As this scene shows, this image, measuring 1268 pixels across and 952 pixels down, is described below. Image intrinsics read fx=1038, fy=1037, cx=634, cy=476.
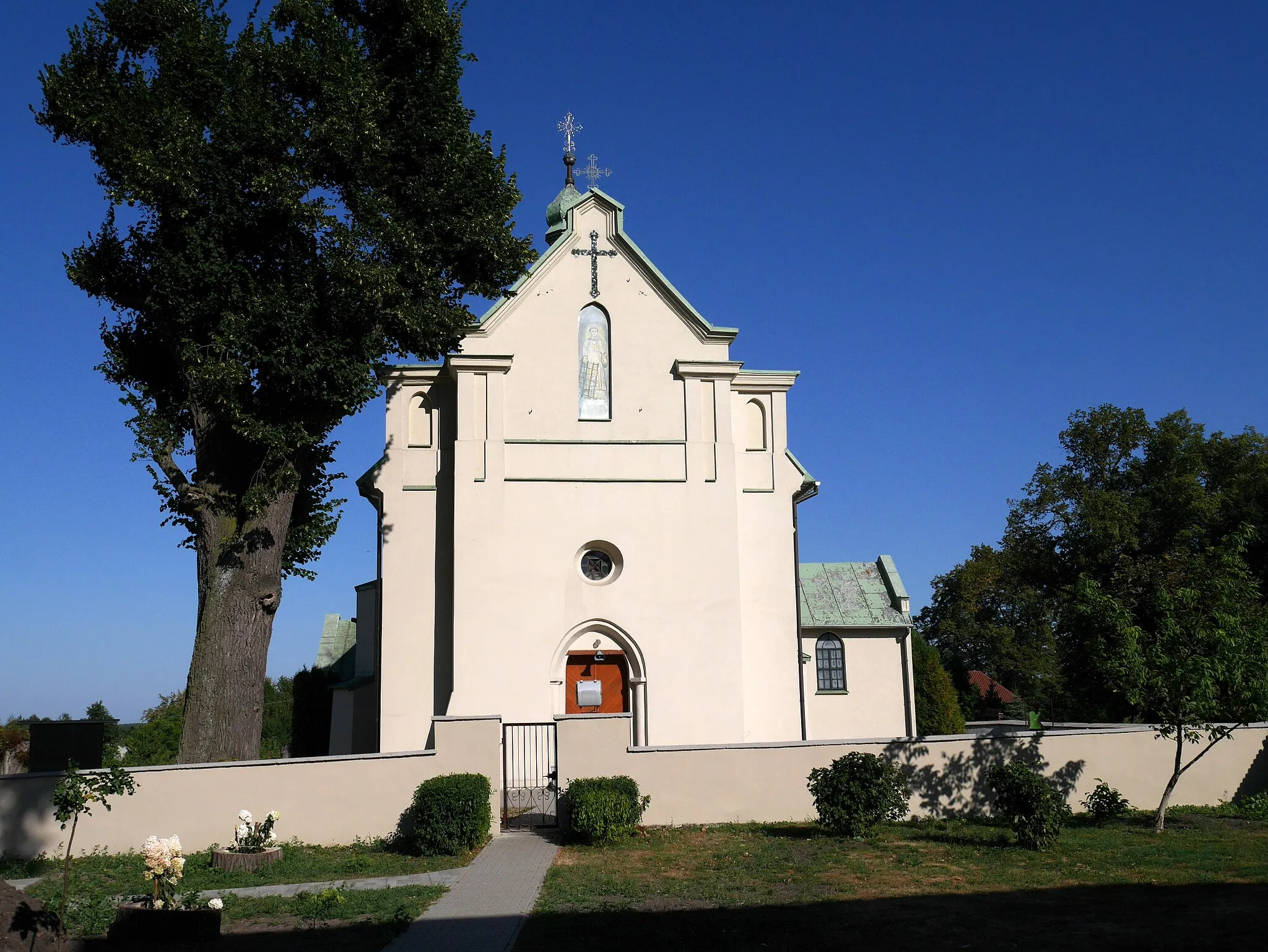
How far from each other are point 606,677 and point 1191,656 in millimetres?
10369

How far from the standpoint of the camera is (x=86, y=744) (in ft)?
50.1

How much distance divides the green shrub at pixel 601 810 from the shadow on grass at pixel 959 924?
3.69 m

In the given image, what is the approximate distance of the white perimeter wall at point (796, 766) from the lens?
51.2ft

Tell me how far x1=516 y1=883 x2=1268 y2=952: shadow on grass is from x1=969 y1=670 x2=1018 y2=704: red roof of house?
49.6 m

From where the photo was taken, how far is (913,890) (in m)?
10.9

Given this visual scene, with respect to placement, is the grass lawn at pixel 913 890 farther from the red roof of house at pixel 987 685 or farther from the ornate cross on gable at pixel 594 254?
the red roof of house at pixel 987 685

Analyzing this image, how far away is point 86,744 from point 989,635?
45.7m

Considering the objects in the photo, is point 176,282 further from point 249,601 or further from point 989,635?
point 989,635

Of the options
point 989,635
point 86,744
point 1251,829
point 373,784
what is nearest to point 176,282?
point 86,744

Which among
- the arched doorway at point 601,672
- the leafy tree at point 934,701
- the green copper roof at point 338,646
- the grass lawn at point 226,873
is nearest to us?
the grass lawn at point 226,873

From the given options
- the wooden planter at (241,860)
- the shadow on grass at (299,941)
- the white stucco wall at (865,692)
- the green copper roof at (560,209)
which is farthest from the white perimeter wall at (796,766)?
the green copper roof at (560,209)

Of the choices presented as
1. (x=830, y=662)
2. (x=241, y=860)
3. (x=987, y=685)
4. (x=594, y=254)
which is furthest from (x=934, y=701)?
(x=987, y=685)

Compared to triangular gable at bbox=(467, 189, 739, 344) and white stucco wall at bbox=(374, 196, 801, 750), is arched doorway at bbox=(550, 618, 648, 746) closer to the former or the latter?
white stucco wall at bbox=(374, 196, 801, 750)

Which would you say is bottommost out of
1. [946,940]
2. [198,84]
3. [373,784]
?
[946,940]
